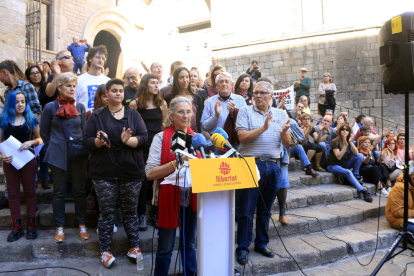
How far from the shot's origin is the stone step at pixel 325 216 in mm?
4660

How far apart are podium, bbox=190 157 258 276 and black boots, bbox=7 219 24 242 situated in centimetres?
253

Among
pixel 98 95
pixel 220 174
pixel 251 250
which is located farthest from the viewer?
pixel 98 95

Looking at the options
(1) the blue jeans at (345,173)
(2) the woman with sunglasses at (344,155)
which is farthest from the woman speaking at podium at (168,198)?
(2) the woman with sunglasses at (344,155)

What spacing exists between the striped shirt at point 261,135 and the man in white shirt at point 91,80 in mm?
2200

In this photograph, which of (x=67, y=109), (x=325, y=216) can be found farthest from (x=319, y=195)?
(x=67, y=109)

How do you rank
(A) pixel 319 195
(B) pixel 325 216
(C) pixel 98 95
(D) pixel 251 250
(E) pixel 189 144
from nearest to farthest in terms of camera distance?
1. (E) pixel 189 144
2. (D) pixel 251 250
3. (C) pixel 98 95
4. (B) pixel 325 216
5. (A) pixel 319 195

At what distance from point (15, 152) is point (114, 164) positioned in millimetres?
1304

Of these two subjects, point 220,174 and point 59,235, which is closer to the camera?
point 220,174

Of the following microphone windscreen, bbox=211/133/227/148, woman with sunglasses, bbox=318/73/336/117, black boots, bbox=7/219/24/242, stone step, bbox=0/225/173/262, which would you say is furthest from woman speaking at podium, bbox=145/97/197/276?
woman with sunglasses, bbox=318/73/336/117

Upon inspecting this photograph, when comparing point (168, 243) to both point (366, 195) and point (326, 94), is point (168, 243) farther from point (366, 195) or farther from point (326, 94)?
point (326, 94)

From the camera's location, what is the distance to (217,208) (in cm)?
243

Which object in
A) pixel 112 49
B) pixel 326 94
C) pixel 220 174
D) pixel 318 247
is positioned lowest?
pixel 318 247

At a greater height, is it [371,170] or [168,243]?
[371,170]

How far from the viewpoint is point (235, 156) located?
2.44 metres
